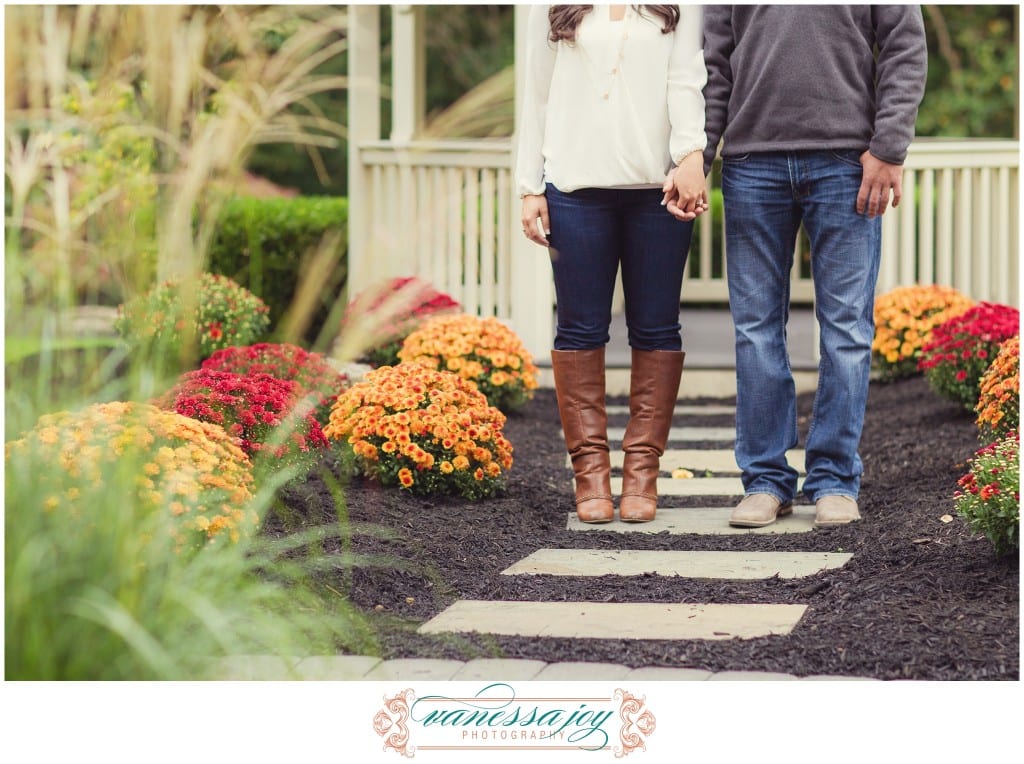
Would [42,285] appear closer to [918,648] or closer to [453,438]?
[453,438]

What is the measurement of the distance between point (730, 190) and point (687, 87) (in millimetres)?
334

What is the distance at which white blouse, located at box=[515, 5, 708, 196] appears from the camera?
3.57m

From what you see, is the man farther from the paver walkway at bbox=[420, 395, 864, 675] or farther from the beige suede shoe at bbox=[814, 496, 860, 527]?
the paver walkway at bbox=[420, 395, 864, 675]

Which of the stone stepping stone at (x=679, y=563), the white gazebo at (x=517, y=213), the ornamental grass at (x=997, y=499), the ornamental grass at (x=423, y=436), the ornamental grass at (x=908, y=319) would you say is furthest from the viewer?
the white gazebo at (x=517, y=213)

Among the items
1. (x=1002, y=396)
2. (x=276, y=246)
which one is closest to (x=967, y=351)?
(x=1002, y=396)

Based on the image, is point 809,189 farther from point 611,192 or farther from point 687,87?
point 611,192

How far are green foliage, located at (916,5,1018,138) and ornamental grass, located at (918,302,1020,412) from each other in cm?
936

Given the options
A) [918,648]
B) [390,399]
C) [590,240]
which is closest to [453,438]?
[390,399]

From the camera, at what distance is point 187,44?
248 cm

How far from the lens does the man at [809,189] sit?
3.53 meters

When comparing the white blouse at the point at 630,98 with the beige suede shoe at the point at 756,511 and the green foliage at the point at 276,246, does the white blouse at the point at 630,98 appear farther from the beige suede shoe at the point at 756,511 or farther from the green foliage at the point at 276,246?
the green foliage at the point at 276,246

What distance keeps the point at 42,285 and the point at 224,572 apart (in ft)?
2.73

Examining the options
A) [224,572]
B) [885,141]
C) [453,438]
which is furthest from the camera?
[453,438]

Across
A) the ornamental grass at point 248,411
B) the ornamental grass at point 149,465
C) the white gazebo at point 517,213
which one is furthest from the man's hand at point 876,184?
the white gazebo at point 517,213
